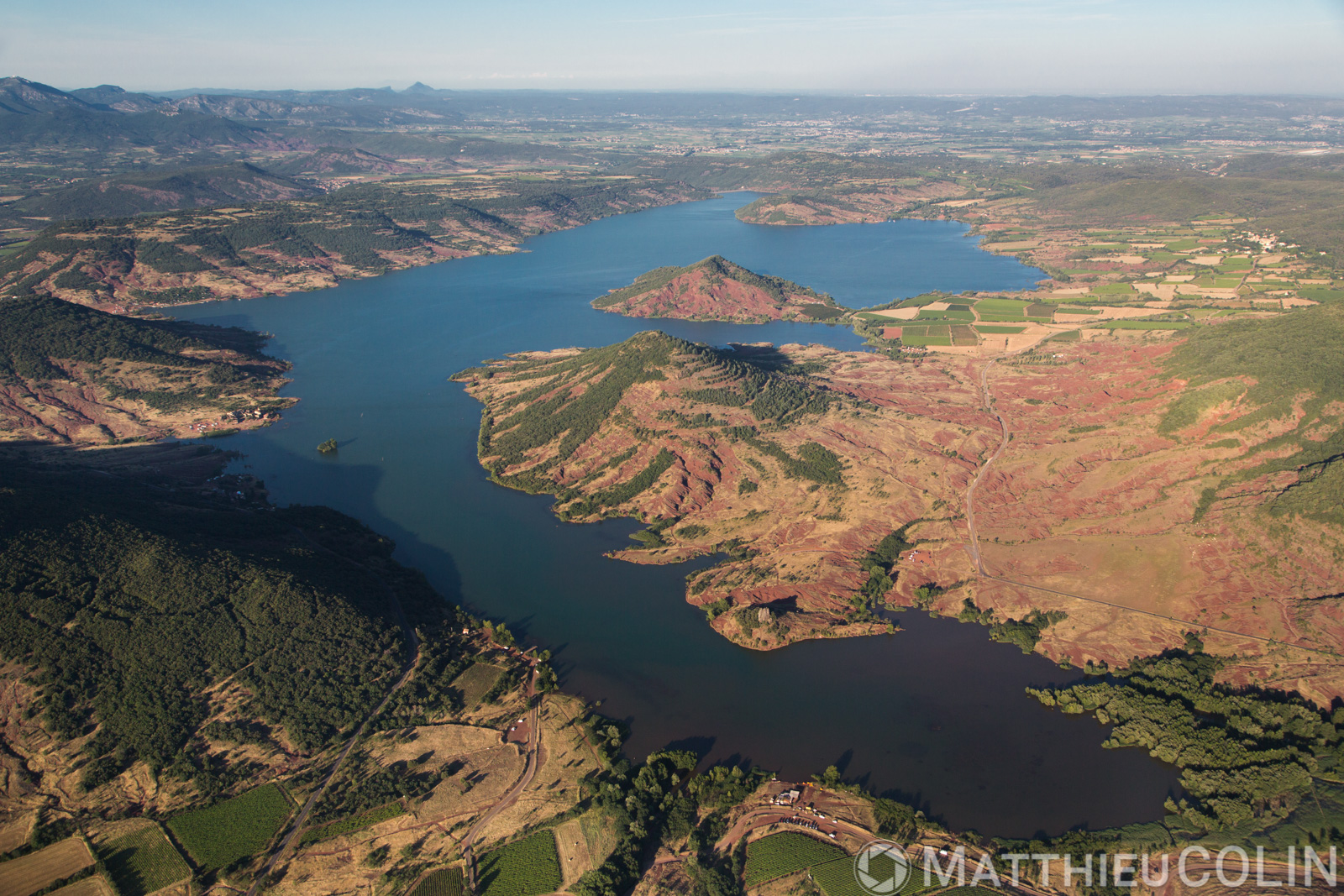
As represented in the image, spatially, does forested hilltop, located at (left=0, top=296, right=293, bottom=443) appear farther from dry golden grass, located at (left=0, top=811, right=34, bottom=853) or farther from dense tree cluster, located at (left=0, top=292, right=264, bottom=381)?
dry golden grass, located at (left=0, top=811, right=34, bottom=853)

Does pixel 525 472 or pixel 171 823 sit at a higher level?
pixel 525 472

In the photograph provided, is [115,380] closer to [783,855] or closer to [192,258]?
[192,258]

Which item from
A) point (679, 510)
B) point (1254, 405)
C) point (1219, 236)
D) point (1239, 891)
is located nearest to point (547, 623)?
point (679, 510)

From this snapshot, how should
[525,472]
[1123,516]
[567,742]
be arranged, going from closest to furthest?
[567,742] < [1123,516] < [525,472]

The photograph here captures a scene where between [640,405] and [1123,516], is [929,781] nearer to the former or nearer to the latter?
[1123,516]

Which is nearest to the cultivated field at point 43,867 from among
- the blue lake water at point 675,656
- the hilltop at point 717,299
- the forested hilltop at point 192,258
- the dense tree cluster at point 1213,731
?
the blue lake water at point 675,656

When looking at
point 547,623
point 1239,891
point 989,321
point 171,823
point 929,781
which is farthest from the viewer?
point 989,321

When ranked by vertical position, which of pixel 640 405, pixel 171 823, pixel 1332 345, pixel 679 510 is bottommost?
pixel 171 823
